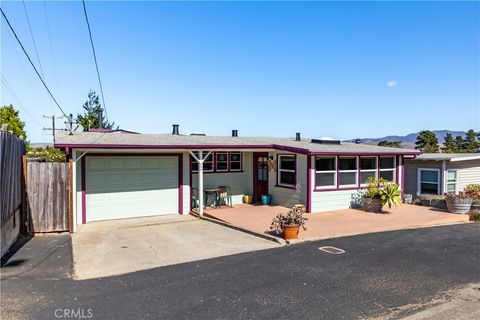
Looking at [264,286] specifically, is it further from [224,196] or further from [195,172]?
[224,196]

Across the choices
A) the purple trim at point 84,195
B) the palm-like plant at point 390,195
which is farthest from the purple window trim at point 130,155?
the palm-like plant at point 390,195

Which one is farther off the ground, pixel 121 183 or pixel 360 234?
pixel 121 183

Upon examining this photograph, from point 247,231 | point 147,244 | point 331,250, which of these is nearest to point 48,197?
point 147,244

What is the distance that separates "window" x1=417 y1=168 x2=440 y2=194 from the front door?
25.8 feet

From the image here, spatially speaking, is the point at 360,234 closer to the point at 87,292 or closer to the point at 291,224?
the point at 291,224

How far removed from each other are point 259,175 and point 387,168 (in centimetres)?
559

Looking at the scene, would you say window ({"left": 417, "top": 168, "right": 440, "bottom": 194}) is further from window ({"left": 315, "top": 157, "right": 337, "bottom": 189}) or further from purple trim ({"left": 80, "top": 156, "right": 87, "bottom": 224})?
purple trim ({"left": 80, "top": 156, "right": 87, "bottom": 224})

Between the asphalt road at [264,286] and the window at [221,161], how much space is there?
7254mm

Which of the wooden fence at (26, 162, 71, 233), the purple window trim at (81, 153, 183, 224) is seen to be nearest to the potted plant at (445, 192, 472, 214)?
the purple window trim at (81, 153, 183, 224)

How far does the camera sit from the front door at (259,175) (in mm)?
15453

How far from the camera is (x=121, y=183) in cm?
1253

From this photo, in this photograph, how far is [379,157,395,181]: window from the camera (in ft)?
49.0

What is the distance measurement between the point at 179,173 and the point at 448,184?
12418 millimetres

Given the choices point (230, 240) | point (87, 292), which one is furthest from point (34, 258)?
point (230, 240)
